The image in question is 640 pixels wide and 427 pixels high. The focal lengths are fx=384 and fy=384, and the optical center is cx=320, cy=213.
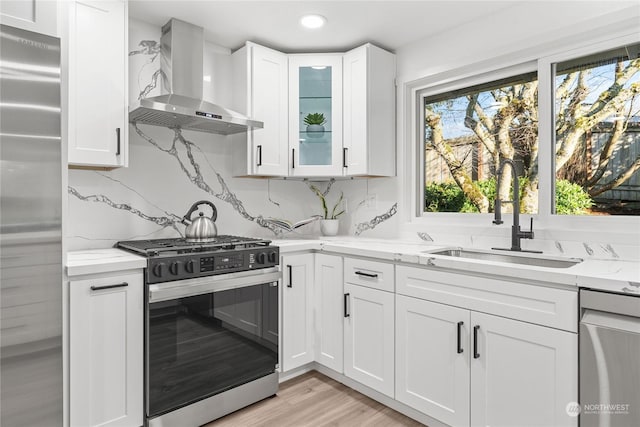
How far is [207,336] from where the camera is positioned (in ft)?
6.88

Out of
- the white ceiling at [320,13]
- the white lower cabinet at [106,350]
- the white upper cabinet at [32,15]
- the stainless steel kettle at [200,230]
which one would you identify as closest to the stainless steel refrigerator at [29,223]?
the white upper cabinet at [32,15]

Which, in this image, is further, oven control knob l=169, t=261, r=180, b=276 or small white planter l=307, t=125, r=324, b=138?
small white planter l=307, t=125, r=324, b=138

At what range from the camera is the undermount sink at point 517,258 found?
199 cm

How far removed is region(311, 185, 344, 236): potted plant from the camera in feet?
10.4

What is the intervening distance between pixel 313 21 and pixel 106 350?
2216 mm

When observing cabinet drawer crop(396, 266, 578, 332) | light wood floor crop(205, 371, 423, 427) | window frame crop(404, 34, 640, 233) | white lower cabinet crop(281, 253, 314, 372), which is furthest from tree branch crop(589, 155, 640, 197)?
white lower cabinet crop(281, 253, 314, 372)

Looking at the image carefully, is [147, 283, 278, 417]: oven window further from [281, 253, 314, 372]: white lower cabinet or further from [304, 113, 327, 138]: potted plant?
[304, 113, 327, 138]: potted plant

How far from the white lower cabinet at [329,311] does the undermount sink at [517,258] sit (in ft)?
2.16

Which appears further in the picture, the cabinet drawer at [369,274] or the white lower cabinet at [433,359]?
the cabinet drawer at [369,274]

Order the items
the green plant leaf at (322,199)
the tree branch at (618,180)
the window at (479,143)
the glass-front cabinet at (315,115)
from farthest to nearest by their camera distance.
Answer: the green plant leaf at (322,199) < the glass-front cabinet at (315,115) < the window at (479,143) < the tree branch at (618,180)

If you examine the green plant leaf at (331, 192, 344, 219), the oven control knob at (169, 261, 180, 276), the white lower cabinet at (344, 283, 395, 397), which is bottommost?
the white lower cabinet at (344, 283, 395, 397)

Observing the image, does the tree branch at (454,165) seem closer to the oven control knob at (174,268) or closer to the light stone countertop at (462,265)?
the light stone countertop at (462,265)

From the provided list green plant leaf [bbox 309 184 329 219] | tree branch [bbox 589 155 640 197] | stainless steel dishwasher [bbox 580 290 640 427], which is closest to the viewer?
stainless steel dishwasher [bbox 580 290 640 427]

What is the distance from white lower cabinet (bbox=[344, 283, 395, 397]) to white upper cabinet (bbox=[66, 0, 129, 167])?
1.60 m
